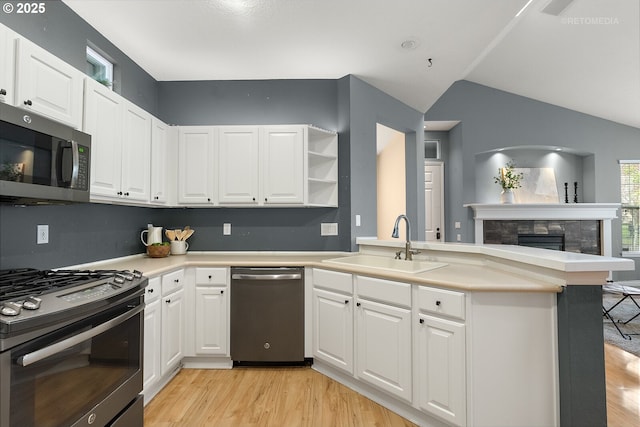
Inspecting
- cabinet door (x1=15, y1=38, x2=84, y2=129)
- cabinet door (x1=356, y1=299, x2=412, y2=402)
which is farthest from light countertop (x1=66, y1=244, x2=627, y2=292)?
cabinet door (x1=15, y1=38, x2=84, y2=129)

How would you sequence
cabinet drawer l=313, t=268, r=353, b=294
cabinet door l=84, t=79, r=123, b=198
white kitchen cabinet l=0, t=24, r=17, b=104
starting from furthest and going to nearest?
cabinet drawer l=313, t=268, r=353, b=294, cabinet door l=84, t=79, r=123, b=198, white kitchen cabinet l=0, t=24, r=17, b=104

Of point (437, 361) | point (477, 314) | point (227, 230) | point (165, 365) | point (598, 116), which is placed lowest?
point (165, 365)

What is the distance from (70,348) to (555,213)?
6874 millimetres

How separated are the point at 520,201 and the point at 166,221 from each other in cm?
594

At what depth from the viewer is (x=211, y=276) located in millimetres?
2590

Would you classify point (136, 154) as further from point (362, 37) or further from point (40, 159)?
point (362, 37)

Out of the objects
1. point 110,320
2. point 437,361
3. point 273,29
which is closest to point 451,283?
point 437,361

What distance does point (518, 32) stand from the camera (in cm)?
396

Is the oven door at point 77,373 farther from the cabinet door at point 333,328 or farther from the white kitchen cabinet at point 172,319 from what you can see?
the cabinet door at point 333,328

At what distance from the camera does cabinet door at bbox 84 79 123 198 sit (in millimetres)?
1942

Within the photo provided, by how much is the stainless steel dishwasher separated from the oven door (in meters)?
0.90

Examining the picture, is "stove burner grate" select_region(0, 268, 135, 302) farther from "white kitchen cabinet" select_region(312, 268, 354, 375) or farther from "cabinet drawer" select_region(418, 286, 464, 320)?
"cabinet drawer" select_region(418, 286, 464, 320)

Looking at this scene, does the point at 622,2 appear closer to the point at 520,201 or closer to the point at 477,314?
the point at 520,201

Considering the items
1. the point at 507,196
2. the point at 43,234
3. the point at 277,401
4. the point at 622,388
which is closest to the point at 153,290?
the point at 43,234
